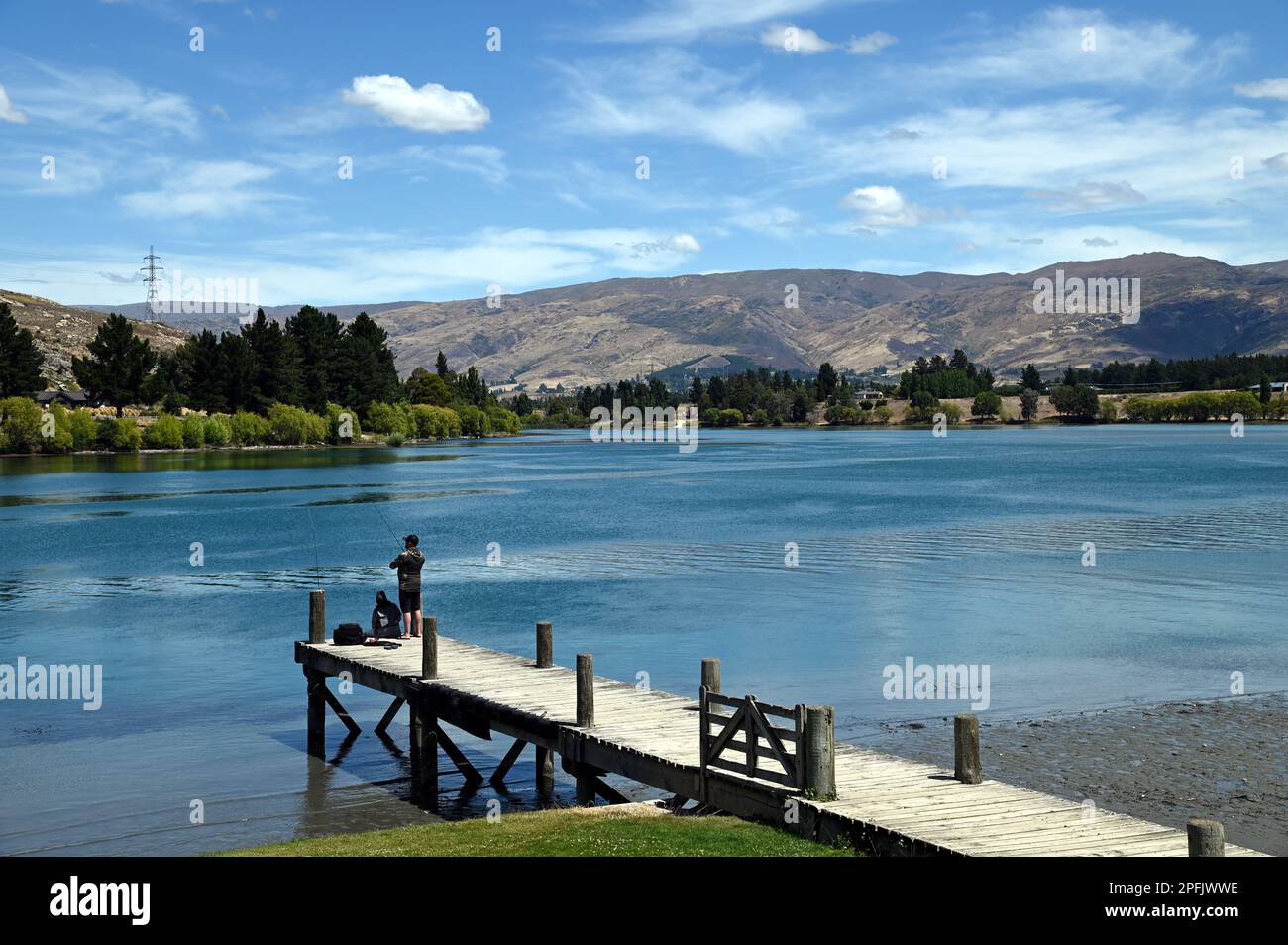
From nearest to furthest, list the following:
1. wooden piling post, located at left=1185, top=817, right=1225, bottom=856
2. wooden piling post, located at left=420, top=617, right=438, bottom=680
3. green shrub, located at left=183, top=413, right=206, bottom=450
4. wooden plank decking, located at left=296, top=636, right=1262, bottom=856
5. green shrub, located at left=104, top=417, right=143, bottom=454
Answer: wooden piling post, located at left=1185, top=817, right=1225, bottom=856 → wooden plank decking, located at left=296, top=636, right=1262, bottom=856 → wooden piling post, located at left=420, top=617, right=438, bottom=680 → green shrub, located at left=104, top=417, right=143, bottom=454 → green shrub, located at left=183, top=413, right=206, bottom=450

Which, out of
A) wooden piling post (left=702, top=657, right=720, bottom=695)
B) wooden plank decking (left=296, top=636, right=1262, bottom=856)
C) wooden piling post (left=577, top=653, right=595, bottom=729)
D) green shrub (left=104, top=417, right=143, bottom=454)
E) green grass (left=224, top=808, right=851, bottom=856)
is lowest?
green grass (left=224, top=808, right=851, bottom=856)

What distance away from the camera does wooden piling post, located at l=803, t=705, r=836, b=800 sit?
19.0m

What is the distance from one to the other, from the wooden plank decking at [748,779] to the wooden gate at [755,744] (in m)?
0.20

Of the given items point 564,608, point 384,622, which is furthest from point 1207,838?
point 564,608

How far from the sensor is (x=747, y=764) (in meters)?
20.2

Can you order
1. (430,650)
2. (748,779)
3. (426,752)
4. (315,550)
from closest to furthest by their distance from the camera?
(748,779), (426,752), (430,650), (315,550)

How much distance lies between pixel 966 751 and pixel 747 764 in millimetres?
3380

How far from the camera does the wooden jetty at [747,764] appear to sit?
56.0ft

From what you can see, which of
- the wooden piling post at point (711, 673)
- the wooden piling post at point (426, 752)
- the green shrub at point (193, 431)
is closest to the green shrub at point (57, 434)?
the green shrub at point (193, 431)

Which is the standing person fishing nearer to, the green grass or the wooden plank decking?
the wooden plank decking

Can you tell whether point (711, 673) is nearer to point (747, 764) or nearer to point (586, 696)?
point (586, 696)

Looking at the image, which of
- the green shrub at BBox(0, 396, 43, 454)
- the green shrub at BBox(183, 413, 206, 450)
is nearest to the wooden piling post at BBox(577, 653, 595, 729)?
the green shrub at BBox(0, 396, 43, 454)

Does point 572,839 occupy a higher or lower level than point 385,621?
lower

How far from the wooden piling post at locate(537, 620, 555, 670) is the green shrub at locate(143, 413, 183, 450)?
179 metres
